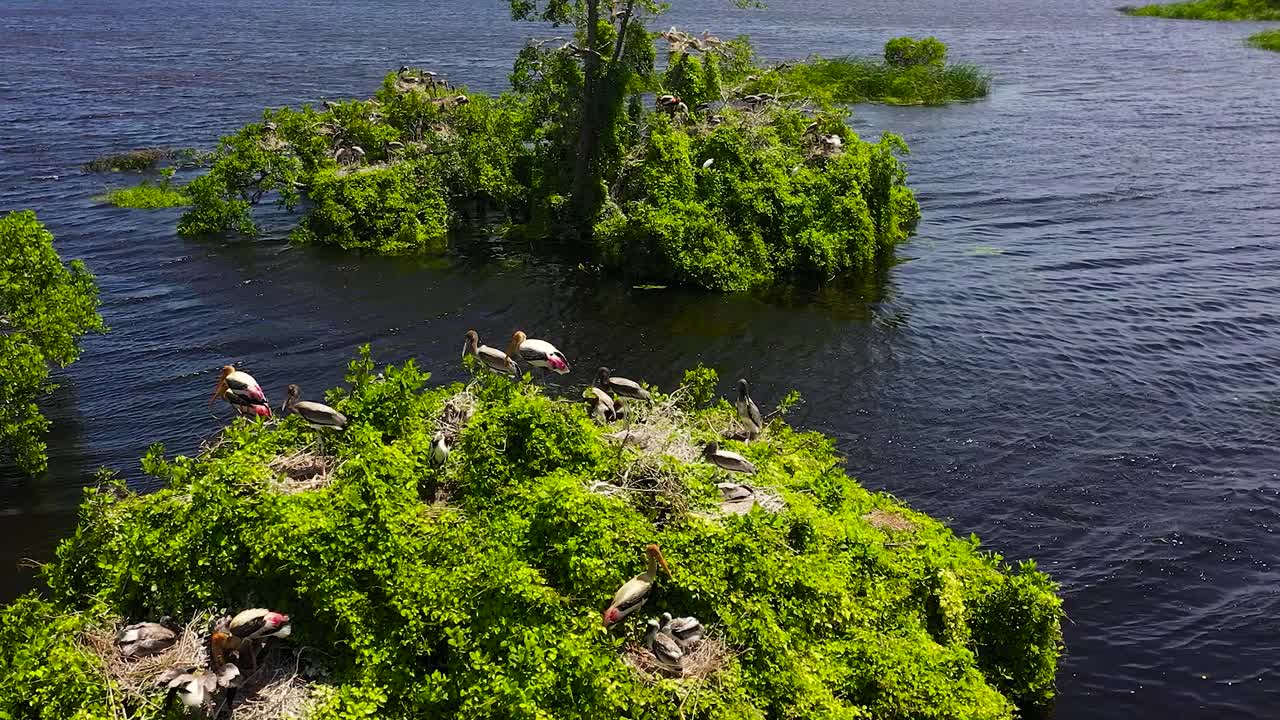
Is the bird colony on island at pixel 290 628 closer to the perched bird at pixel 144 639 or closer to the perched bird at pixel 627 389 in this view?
the perched bird at pixel 144 639

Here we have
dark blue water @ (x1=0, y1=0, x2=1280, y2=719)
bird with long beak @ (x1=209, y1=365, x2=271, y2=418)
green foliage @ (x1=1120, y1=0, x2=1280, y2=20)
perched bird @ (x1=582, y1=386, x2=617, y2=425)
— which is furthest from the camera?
green foliage @ (x1=1120, y1=0, x2=1280, y2=20)

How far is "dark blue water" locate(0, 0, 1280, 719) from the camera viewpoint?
1848 centimetres

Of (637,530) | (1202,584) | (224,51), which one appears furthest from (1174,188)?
(224,51)

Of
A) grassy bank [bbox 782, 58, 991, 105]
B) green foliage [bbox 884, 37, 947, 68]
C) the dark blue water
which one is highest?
green foliage [bbox 884, 37, 947, 68]

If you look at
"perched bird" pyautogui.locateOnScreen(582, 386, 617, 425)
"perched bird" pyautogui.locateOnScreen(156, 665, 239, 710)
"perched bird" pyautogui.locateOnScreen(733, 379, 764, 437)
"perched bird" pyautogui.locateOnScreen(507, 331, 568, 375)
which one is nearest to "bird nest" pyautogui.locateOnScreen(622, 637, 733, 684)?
"perched bird" pyautogui.locateOnScreen(156, 665, 239, 710)

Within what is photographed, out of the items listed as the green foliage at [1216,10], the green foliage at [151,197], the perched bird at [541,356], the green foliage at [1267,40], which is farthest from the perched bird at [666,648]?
the green foliage at [1216,10]

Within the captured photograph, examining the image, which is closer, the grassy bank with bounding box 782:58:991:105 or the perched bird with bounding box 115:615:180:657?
the perched bird with bounding box 115:615:180:657

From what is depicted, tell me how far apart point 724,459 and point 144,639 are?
8.18 metres

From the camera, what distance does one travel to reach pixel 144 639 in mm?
11172

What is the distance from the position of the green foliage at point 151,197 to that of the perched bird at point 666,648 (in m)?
32.6

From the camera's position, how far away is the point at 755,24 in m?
84.4

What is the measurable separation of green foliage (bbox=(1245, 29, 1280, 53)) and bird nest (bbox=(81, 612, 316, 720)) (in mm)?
79783

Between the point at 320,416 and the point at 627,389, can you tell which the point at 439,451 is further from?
the point at 627,389

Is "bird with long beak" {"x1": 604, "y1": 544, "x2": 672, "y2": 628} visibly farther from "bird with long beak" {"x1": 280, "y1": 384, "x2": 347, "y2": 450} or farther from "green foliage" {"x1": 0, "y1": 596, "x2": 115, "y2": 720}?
"green foliage" {"x1": 0, "y1": 596, "x2": 115, "y2": 720}
